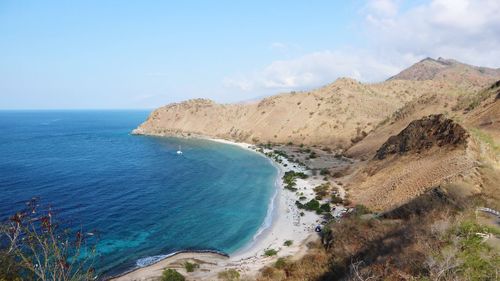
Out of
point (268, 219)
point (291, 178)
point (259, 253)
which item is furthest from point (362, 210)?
point (291, 178)

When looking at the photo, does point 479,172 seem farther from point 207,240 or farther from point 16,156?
point 16,156

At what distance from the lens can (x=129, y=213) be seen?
48688mm

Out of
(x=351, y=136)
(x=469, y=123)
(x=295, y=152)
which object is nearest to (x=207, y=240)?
(x=469, y=123)

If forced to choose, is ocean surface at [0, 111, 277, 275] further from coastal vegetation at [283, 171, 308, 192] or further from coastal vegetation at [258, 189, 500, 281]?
coastal vegetation at [258, 189, 500, 281]

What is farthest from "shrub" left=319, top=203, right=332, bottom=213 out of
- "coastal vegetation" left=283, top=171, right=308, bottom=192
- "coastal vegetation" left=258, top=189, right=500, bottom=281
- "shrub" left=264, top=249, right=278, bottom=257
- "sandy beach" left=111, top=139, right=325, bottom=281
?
"shrub" left=264, top=249, right=278, bottom=257

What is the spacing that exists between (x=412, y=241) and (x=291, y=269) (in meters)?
Answer: 11.8

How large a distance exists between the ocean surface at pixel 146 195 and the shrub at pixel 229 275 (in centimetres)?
828

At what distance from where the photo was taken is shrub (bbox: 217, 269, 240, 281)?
2843 cm

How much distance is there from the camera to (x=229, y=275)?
2903cm

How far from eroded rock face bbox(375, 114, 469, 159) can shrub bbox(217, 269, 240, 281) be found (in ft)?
93.3

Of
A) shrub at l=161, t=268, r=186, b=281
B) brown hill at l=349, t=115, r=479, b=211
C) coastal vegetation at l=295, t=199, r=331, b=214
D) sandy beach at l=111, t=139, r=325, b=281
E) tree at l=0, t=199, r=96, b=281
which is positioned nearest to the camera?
tree at l=0, t=199, r=96, b=281

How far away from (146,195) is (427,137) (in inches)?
1705

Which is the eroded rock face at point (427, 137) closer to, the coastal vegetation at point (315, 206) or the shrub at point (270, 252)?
the coastal vegetation at point (315, 206)

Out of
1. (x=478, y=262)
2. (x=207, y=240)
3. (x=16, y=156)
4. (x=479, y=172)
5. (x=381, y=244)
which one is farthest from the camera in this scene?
(x=16, y=156)
